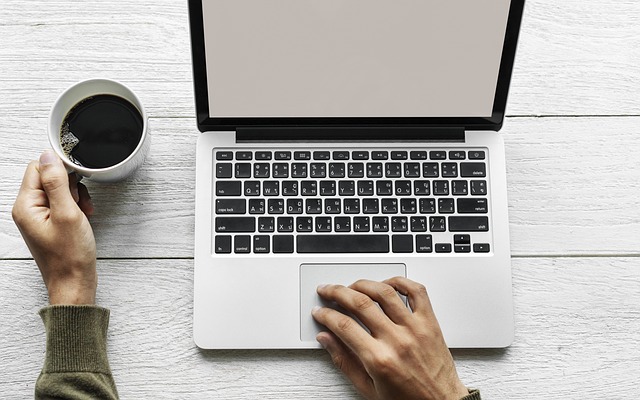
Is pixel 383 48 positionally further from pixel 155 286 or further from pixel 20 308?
pixel 20 308

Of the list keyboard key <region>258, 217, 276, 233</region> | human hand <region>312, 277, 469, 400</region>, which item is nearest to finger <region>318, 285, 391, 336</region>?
human hand <region>312, 277, 469, 400</region>

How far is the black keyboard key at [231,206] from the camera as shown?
2.62 ft

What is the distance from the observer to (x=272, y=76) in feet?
2.51

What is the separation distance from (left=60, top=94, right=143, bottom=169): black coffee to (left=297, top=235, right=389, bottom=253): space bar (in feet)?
0.74

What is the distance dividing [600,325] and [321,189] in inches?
14.5

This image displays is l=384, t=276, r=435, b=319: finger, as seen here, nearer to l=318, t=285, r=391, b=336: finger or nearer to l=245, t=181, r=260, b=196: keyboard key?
l=318, t=285, r=391, b=336: finger

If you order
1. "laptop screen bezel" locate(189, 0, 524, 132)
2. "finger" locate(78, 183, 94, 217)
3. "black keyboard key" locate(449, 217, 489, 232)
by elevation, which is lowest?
"black keyboard key" locate(449, 217, 489, 232)

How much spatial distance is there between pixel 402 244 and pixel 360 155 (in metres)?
0.12

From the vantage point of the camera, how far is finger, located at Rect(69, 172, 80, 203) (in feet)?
2.58

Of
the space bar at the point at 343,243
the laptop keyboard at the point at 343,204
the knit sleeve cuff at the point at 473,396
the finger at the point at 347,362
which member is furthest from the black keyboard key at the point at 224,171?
the knit sleeve cuff at the point at 473,396

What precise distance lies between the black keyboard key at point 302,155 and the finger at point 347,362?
20 cm

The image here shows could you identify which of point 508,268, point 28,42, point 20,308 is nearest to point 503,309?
point 508,268

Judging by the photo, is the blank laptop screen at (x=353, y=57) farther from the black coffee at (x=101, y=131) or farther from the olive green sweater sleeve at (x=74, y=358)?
the olive green sweater sleeve at (x=74, y=358)

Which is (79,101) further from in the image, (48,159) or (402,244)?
(402,244)
